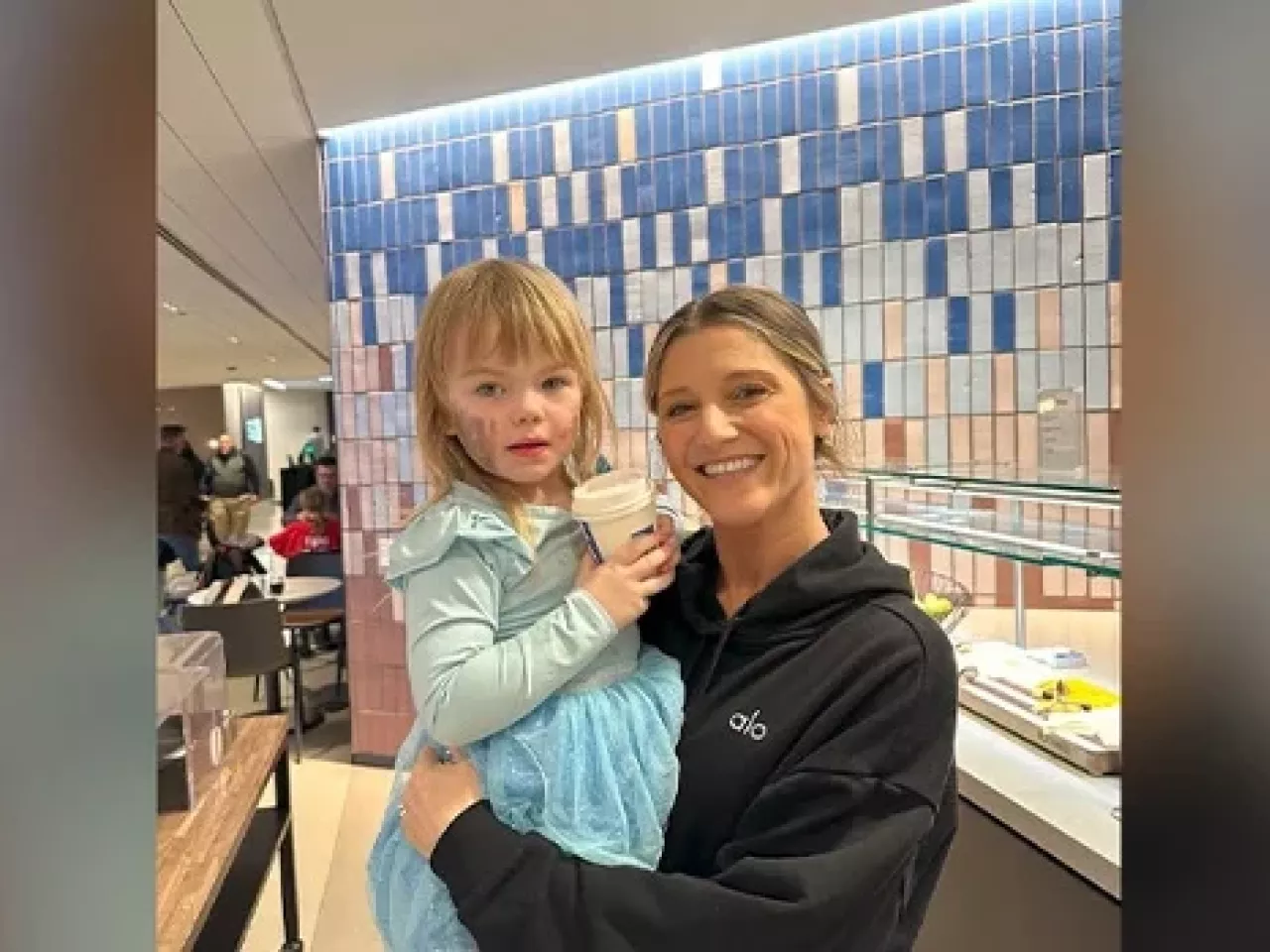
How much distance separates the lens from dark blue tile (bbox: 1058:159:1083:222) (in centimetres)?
302

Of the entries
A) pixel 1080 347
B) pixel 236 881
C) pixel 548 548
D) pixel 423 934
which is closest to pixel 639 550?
pixel 548 548

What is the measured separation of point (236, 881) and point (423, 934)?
1.84 meters

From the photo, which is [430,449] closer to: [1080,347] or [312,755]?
[1080,347]

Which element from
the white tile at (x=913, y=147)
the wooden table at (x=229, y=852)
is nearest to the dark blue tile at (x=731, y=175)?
the white tile at (x=913, y=147)

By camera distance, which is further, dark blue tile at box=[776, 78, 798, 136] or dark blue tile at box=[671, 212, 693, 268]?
dark blue tile at box=[671, 212, 693, 268]

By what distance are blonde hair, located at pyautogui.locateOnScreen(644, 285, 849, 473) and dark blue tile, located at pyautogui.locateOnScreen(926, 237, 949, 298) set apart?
2.42 m

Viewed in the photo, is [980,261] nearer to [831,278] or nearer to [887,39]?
[831,278]

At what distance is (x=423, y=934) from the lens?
0.88 m

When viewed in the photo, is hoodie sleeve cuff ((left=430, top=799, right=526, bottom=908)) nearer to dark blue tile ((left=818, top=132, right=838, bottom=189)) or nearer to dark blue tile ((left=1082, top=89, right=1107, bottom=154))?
dark blue tile ((left=818, top=132, right=838, bottom=189))

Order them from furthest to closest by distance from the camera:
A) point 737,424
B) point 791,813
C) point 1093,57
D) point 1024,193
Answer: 1. point 1024,193
2. point 1093,57
3. point 737,424
4. point 791,813

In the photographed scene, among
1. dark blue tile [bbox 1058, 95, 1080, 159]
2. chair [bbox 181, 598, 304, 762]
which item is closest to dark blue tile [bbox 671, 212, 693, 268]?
dark blue tile [bbox 1058, 95, 1080, 159]

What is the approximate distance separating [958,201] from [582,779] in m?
2.86

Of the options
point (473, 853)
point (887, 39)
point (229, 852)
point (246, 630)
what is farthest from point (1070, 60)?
point (246, 630)

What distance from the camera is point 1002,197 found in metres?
3.09
